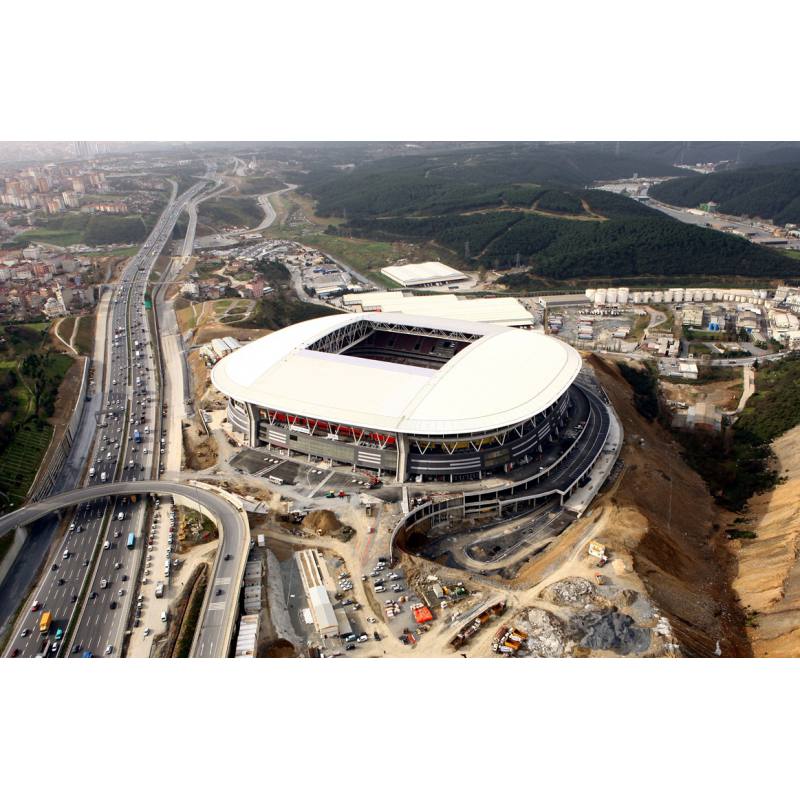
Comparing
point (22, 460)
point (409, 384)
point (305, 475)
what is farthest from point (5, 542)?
point (409, 384)

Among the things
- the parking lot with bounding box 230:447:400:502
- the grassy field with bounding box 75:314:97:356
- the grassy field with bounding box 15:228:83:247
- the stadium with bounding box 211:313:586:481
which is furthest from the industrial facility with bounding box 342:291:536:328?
the grassy field with bounding box 15:228:83:247

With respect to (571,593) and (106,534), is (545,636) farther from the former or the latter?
(106,534)

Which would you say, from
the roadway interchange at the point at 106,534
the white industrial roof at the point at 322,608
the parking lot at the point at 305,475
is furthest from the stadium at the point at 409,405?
the white industrial roof at the point at 322,608

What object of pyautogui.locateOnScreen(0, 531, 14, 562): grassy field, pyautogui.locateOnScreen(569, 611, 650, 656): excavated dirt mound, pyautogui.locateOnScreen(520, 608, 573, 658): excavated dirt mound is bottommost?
pyautogui.locateOnScreen(0, 531, 14, 562): grassy field

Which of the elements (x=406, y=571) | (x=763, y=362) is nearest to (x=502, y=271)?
(x=763, y=362)

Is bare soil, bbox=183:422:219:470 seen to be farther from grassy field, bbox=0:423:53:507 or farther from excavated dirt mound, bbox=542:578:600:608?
excavated dirt mound, bbox=542:578:600:608

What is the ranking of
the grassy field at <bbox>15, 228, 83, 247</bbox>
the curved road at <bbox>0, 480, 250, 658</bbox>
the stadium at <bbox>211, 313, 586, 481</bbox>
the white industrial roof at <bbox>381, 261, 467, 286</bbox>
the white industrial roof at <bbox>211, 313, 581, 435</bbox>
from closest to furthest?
1. the curved road at <bbox>0, 480, 250, 658</bbox>
2. the white industrial roof at <bbox>211, 313, 581, 435</bbox>
3. the stadium at <bbox>211, 313, 586, 481</bbox>
4. the white industrial roof at <bbox>381, 261, 467, 286</bbox>
5. the grassy field at <bbox>15, 228, 83, 247</bbox>

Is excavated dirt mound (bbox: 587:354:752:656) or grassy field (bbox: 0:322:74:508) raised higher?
grassy field (bbox: 0:322:74:508)
